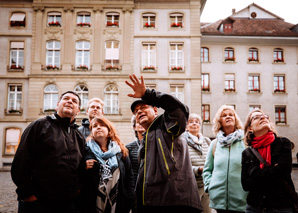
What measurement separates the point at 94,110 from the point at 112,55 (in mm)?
20309

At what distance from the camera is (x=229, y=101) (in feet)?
92.9

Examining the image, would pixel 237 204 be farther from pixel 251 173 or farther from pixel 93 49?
pixel 93 49

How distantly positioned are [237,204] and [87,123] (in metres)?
2.73

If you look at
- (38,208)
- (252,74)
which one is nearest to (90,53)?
(252,74)

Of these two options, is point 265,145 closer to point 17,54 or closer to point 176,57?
point 176,57

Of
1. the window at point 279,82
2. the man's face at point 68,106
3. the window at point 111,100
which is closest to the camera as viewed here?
the man's face at point 68,106

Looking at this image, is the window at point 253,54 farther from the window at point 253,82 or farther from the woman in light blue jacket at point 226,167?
the woman in light blue jacket at point 226,167

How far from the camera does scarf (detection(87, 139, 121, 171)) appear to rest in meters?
3.96

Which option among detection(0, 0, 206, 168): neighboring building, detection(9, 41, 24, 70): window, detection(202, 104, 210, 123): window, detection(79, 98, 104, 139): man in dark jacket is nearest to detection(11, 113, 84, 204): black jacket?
detection(79, 98, 104, 139): man in dark jacket

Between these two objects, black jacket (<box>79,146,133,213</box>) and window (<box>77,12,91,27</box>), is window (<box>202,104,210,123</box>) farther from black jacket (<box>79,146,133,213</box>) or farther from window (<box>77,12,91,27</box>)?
black jacket (<box>79,146,133,213</box>)

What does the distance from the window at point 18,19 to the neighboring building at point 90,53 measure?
79 millimetres

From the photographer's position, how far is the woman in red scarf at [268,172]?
117 inches

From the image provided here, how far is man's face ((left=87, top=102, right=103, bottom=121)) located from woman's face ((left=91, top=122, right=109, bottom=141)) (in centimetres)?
99

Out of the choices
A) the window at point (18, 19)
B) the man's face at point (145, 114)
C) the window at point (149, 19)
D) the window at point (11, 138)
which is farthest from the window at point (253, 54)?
the man's face at point (145, 114)
